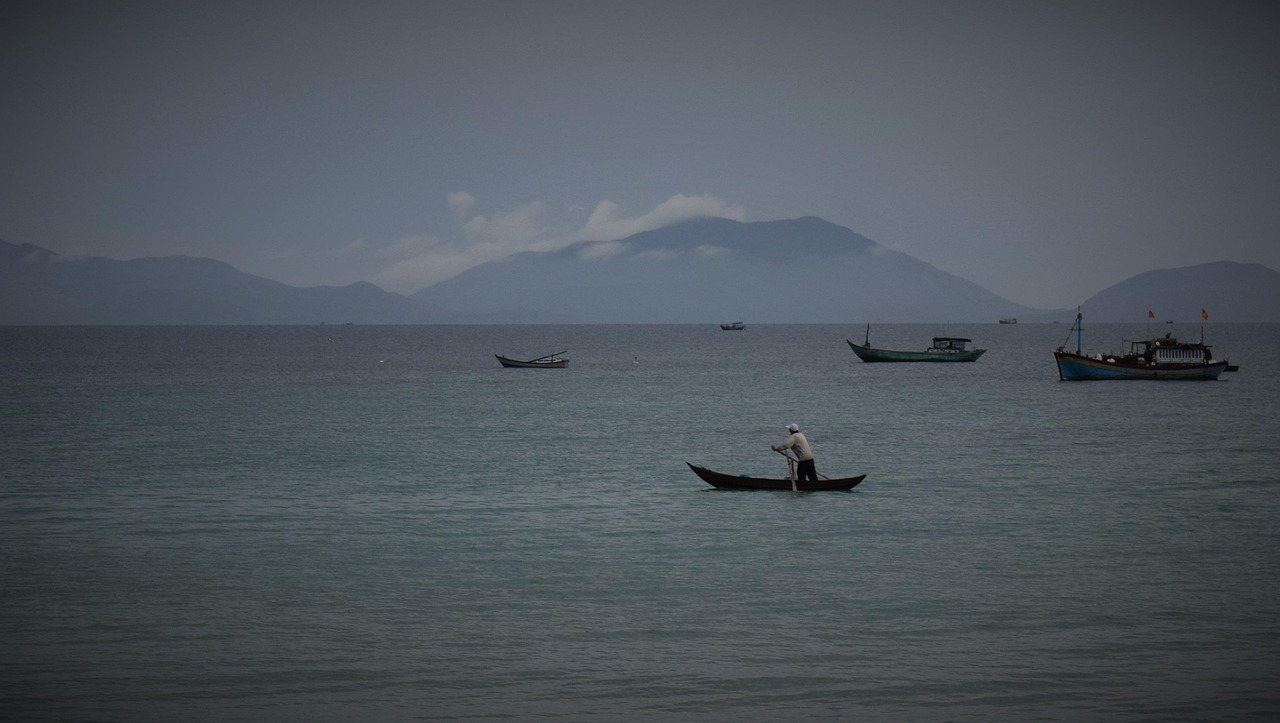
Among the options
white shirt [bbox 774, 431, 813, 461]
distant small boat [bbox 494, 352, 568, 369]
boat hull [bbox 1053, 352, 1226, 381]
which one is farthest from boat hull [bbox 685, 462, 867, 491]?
distant small boat [bbox 494, 352, 568, 369]

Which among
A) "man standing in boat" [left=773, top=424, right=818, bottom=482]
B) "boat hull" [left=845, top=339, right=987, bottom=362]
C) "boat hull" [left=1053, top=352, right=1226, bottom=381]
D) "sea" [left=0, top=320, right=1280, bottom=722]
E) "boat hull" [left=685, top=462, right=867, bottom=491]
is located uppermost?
"boat hull" [left=845, top=339, right=987, bottom=362]

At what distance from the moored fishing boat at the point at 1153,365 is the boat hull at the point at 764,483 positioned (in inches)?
2734

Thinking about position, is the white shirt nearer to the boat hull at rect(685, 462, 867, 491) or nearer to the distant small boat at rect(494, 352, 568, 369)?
the boat hull at rect(685, 462, 867, 491)

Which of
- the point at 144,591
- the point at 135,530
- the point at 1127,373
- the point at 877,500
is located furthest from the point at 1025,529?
the point at 1127,373

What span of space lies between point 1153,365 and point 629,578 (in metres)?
86.2

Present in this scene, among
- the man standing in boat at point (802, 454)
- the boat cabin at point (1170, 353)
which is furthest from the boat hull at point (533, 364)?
the man standing in boat at point (802, 454)

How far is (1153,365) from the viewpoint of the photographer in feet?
324

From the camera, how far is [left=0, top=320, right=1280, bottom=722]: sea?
696 inches

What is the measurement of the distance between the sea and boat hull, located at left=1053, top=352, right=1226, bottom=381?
40.4 m

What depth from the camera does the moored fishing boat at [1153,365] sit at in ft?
323

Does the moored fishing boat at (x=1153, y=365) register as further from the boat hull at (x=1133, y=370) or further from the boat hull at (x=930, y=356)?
the boat hull at (x=930, y=356)

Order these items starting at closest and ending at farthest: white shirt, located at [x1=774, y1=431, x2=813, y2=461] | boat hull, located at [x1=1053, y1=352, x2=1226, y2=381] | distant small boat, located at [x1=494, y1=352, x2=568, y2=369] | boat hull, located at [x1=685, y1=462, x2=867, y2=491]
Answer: white shirt, located at [x1=774, y1=431, x2=813, y2=461] → boat hull, located at [x1=685, y1=462, x2=867, y2=491] → boat hull, located at [x1=1053, y1=352, x2=1226, y2=381] → distant small boat, located at [x1=494, y1=352, x2=568, y2=369]

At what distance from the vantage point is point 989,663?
1892 cm

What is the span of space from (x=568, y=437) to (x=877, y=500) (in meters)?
24.4
